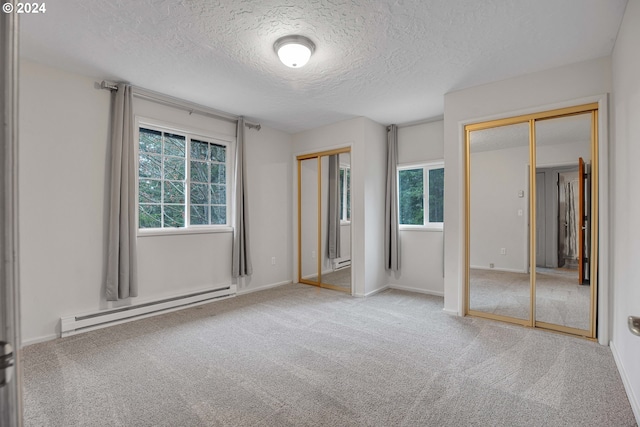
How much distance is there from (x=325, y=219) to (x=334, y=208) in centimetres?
24

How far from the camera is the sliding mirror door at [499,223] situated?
10.4 feet

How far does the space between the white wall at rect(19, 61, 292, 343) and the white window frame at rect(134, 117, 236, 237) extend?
78mm

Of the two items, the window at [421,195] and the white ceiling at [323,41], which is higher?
the white ceiling at [323,41]

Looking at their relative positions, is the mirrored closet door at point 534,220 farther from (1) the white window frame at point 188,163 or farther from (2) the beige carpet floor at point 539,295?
(1) the white window frame at point 188,163

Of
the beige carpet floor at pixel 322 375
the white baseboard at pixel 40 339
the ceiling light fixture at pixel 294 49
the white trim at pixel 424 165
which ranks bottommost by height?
the beige carpet floor at pixel 322 375

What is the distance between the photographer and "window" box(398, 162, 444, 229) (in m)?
4.40

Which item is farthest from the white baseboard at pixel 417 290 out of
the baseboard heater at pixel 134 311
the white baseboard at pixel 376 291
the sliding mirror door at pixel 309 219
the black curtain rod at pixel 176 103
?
the black curtain rod at pixel 176 103

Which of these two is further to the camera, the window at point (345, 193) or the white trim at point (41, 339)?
the window at point (345, 193)

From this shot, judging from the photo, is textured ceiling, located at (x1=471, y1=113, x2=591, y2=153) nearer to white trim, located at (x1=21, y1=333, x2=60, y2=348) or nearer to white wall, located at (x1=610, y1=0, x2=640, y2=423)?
white wall, located at (x1=610, y1=0, x2=640, y2=423)

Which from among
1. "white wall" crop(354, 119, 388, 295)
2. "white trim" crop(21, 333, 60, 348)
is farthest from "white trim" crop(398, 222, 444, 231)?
"white trim" crop(21, 333, 60, 348)

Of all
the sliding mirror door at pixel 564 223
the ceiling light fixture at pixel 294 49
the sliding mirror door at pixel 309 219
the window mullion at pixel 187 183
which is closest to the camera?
the ceiling light fixture at pixel 294 49

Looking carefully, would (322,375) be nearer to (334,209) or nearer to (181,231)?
(181,231)

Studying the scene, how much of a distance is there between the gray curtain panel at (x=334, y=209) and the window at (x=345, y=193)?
60mm

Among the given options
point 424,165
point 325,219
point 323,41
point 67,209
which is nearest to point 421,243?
point 424,165
